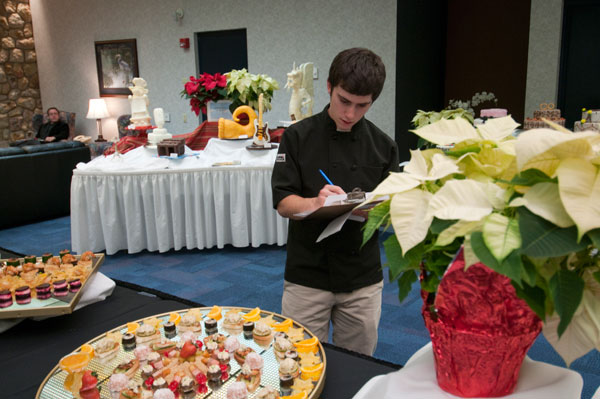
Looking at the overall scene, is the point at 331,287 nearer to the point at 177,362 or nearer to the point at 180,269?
the point at 177,362

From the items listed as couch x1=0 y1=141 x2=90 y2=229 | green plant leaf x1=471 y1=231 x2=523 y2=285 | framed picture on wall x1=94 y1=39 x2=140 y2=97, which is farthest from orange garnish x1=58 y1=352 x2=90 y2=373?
framed picture on wall x1=94 y1=39 x2=140 y2=97

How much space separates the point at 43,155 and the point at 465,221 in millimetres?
5842

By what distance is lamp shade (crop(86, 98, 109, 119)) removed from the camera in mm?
8430

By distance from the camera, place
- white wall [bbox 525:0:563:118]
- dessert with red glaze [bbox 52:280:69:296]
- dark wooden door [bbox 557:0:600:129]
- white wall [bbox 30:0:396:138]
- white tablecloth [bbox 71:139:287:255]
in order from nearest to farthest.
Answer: dessert with red glaze [bbox 52:280:69:296], white tablecloth [bbox 71:139:287:255], white wall [bbox 525:0:563:118], dark wooden door [bbox 557:0:600:129], white wall [bbox 30:0:396:138]

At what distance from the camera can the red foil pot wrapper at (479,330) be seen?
59 cm

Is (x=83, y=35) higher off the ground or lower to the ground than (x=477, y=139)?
higher

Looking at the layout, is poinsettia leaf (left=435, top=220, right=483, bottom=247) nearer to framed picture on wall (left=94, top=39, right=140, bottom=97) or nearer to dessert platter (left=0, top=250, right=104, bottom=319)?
dessert platter (left=0, top=250, right=104, bottom=319)

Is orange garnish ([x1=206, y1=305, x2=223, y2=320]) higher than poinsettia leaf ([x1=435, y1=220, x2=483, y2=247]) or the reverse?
the reverse

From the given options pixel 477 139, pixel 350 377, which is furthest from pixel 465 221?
pixel 350 377

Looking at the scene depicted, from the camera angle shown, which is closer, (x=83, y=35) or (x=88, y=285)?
(x=88, y=285)

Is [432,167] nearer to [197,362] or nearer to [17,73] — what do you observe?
[197,362]

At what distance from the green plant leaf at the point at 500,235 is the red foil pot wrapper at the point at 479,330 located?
0.26ft

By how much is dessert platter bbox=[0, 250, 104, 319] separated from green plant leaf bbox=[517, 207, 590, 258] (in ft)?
3.79

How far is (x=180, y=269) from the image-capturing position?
3828mm
